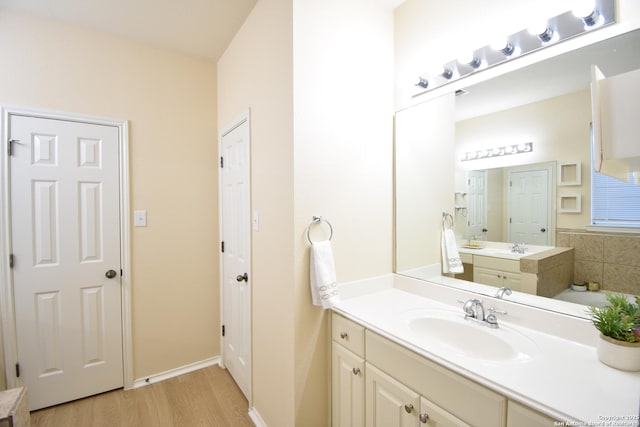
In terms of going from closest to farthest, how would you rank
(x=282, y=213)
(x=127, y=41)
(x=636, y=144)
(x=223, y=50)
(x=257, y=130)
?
(x=636, y=144)
(x=282, y=213)
(x=257, y=130)
(x=127, y=41)
(x=223, y=50)

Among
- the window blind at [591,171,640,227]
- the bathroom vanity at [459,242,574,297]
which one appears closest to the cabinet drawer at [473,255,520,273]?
the bathroom vanity at [459,242,574,297]

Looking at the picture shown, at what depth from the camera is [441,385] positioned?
3.20ft

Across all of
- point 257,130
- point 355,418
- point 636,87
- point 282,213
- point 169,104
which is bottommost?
point 355,418

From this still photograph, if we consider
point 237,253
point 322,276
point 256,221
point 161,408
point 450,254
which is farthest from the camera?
point 237,253

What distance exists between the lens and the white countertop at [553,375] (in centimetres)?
73

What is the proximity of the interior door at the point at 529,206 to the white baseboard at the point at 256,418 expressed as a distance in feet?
6.03

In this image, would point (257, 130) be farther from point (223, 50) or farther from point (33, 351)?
point (33, 351)

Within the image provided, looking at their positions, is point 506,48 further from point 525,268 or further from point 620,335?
point 620,335

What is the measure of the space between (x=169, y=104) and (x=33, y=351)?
2065 millimetres

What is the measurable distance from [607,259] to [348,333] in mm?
1117

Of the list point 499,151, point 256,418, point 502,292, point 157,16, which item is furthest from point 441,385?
point 157,16

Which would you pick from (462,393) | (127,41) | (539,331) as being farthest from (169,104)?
(539,331)

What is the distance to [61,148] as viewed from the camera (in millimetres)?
1999

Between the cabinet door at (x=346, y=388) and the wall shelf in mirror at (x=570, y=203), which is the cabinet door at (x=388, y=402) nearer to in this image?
the cabinet door at (x=346, y=388)
